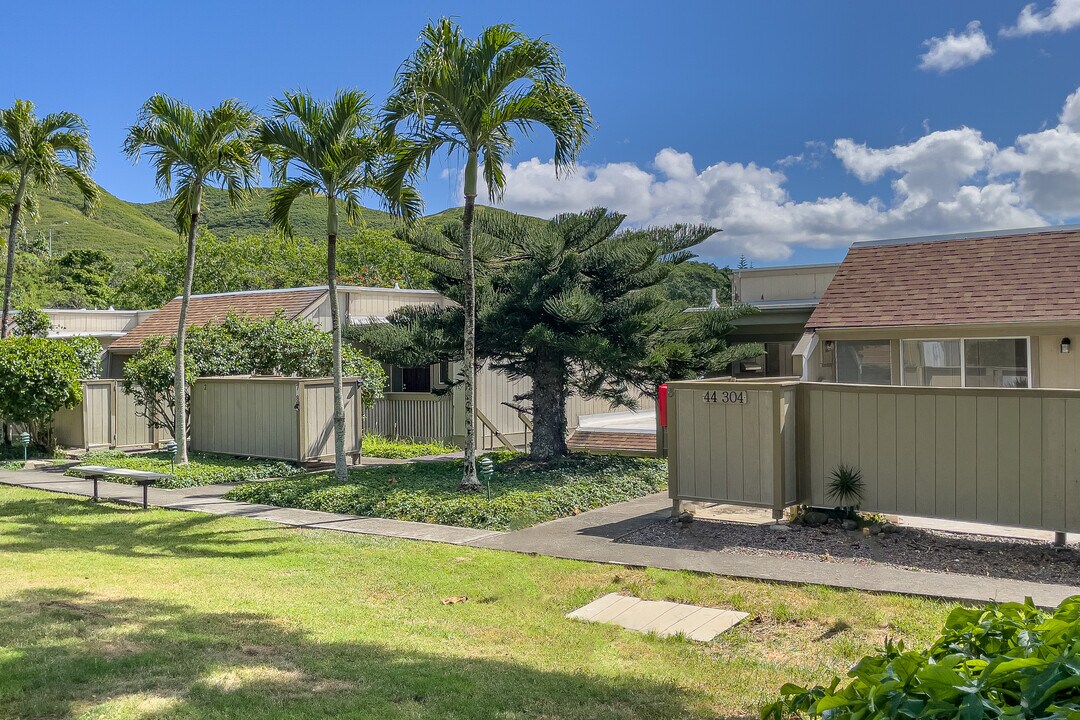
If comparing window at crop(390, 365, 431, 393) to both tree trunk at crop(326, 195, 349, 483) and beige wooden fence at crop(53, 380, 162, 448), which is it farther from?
tree trunk at crop(326, 195, 349, 483)

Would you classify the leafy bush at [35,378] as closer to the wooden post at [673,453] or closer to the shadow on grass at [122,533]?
the shadow on grass at [122,533]

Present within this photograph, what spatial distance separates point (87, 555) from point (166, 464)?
7288mm

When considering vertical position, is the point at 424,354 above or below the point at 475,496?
above

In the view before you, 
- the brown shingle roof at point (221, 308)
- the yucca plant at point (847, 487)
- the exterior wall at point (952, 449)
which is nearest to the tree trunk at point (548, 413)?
the exterior wall at point (952, 449)

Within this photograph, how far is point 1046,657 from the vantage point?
7.07ft

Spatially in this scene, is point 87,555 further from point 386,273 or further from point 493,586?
point 386,273

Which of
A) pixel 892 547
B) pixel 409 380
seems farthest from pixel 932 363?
pixel 409 380

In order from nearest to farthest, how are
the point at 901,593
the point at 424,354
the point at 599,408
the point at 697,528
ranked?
the point at 901,593 → the point at 697,528 → the point at 424,354 → the point at 599,408

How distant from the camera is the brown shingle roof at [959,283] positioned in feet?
44.4

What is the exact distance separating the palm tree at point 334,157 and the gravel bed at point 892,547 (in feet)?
19.5

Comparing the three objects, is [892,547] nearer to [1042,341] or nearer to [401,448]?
[1042,341]

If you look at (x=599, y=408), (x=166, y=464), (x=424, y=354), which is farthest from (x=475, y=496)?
(x=599, y=408)

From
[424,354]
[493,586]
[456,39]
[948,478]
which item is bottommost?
[493,586]

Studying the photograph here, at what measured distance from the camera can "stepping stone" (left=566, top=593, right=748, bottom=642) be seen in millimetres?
6426
